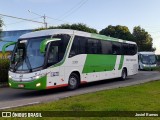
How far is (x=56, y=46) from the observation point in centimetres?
1510

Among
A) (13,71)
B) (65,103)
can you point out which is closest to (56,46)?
(13,71)

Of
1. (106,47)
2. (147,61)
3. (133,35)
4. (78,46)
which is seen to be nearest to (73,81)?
(78,46)

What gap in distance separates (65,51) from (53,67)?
1349 millimetres

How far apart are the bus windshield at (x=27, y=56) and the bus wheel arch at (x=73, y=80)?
2666 millimetres

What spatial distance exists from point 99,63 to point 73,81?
3.24 meters

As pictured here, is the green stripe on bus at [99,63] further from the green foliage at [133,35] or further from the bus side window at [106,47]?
the green foliage at [133,35]

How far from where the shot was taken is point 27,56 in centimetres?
1463

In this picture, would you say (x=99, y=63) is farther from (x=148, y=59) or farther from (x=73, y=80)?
(x=148, y=59)

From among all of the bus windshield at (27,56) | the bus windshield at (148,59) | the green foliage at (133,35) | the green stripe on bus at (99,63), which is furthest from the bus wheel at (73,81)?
the green foliage at (133,35)

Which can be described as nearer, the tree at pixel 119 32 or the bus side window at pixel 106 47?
the bus side window at pixel 106 47

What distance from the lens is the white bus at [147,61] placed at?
40750mm

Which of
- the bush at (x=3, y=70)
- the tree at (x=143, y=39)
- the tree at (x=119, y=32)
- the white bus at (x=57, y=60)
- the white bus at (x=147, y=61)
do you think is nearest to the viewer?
the white bus at (x=57, y=60)

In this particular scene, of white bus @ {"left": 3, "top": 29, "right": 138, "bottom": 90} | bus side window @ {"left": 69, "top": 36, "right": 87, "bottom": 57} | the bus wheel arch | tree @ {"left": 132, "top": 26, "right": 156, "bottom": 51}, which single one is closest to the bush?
white bus @ {"left": 3, "top": 29, "right": 138, "bottom": 90}

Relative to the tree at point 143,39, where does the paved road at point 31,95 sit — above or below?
below
